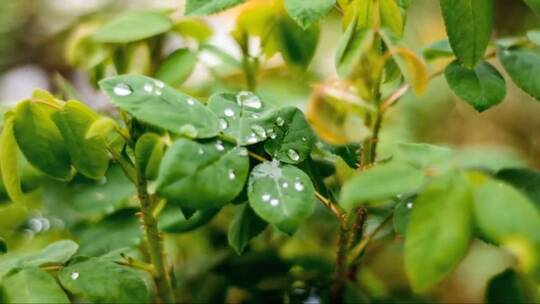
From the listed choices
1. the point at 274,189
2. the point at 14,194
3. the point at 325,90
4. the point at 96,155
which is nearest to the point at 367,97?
the point at 325,90

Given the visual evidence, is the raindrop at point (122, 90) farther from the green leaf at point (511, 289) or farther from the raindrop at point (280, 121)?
the green leaf at point (511, 289)

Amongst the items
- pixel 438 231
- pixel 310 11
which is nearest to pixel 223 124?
pixel 310 11

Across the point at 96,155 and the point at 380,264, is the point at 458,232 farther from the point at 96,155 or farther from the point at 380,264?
the point at 380,264

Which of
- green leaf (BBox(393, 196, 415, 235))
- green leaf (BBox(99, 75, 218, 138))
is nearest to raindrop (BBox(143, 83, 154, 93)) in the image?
green leaf (BBox(99, 75, 218, 138))

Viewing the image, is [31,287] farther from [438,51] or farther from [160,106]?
[438,51]

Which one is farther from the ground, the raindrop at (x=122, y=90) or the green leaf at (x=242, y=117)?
the raindrop at (x=122, y=90)

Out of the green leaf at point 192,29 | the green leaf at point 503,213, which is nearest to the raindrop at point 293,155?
the green leaf at point 503,213
